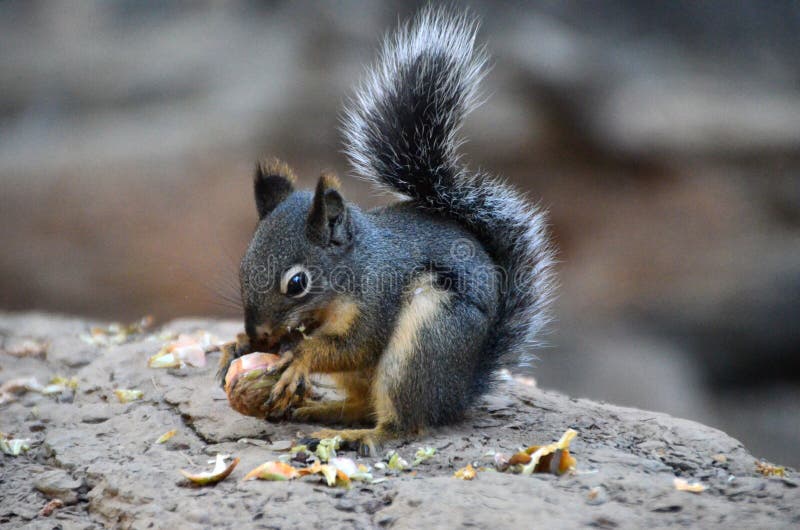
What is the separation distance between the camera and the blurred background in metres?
5.45

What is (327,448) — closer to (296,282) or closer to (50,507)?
(296,282)

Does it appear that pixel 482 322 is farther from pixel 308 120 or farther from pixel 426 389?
pixel 308 120

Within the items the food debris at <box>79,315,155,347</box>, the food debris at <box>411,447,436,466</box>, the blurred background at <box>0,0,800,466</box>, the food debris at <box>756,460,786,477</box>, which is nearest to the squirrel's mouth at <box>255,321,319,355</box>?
the food debris at <box>411,447,436,466</box>

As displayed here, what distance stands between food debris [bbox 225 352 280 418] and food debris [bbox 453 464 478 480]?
0.66 m

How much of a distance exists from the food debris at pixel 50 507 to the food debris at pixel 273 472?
1.76 ft

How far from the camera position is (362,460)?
2.38 metres

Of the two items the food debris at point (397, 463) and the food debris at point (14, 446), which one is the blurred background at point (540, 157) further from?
the food debris at point (397, 463)

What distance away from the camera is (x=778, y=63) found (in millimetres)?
5441

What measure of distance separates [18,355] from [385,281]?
6.71ft

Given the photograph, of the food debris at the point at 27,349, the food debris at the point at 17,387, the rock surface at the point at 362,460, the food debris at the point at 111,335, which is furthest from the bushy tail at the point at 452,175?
the food debris at the point at 27,349

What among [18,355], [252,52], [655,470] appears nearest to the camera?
[655,470]

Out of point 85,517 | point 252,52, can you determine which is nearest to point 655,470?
point 85,517

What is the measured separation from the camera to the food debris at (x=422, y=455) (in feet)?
7.71

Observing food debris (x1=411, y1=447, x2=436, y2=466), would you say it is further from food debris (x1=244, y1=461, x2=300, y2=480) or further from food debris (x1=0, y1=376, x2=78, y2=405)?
food debris (x1=0, y1=376, x2=78, y2=405)
